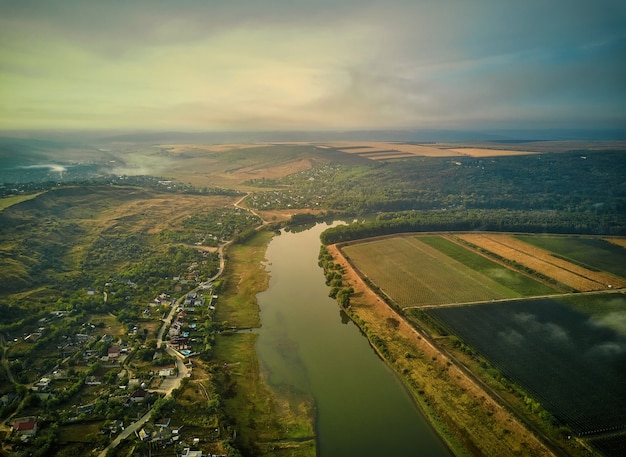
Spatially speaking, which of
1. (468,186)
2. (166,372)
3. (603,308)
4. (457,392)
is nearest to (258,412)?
(166,372)

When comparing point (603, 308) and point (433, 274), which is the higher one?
point (603, 308)

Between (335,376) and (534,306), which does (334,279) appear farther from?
(534,306)

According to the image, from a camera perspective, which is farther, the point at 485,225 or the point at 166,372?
the point at 485,225

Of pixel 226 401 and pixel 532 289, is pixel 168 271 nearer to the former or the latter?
pixel 226 401

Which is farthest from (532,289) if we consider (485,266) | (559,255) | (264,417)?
(264,417)

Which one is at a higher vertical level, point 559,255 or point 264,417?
point 559,255

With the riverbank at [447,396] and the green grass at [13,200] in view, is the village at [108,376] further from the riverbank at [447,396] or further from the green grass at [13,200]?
the green grass at [13,200]

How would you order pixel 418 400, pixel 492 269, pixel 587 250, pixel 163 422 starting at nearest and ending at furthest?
pixel 163 422, pixel 418 400, pixel 492 269, pixel 587 250
